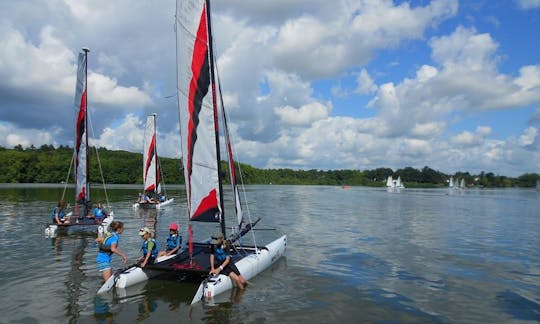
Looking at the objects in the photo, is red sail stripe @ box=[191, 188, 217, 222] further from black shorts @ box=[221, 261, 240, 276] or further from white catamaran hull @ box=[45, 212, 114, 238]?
white catamaran hull @ box=[45, 212, 114, 238]

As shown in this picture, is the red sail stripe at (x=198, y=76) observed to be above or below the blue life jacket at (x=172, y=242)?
above

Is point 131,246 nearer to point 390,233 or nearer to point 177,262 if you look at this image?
point 177,262

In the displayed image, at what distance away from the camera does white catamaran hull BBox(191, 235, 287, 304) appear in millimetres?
10344

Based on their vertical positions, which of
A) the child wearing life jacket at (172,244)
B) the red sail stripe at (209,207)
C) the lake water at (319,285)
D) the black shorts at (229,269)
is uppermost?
the red sail stripe at (209,207)

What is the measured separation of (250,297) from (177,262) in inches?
103

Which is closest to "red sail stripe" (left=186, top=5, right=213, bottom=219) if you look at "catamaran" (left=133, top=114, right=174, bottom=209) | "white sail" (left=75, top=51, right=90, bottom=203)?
"white sail" (left=75, top=51, right=90, bottom=203)

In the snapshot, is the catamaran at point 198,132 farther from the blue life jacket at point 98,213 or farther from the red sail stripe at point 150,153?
the red sail stripe at point 150,153

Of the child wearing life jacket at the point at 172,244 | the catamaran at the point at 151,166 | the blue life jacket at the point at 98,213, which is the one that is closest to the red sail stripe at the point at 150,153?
the catamaran at the point at 151,166

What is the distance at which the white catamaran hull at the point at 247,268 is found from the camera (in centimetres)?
1034

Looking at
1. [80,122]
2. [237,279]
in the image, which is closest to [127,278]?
[237,279]

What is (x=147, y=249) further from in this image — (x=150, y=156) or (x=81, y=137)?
(x=150, y=156)

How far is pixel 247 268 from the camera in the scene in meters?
12.4

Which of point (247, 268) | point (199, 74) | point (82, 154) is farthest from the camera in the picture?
point (82, 154)

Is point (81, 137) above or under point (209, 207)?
above
